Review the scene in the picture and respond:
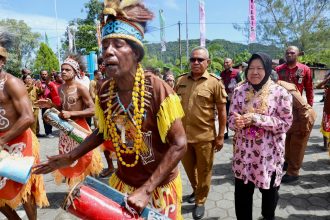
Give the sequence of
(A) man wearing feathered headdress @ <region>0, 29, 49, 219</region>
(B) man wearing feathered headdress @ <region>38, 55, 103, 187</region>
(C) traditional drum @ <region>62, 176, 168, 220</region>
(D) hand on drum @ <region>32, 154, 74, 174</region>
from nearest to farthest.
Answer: (C) traditional drum @ <region>62, 176, 168, 220</region> → (D) hand on drum @ <region>32, 154, 74, 174</region> → (A) man wearing feathered headdress @ <region>0, 29, 49, 219</region> → (B) man wearing feathered headdress @ <region>38, 55, 103, 187</region>

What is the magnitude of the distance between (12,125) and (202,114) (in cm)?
205

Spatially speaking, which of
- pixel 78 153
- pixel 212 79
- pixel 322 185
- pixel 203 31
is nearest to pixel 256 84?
pixel 212 79

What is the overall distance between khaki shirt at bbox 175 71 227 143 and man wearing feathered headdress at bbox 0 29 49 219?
1.75 metres

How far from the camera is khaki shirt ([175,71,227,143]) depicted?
3.52 meters

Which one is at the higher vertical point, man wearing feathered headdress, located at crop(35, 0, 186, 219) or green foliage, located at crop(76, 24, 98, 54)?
green foliage, located at crop(76, 24, 98, 54)

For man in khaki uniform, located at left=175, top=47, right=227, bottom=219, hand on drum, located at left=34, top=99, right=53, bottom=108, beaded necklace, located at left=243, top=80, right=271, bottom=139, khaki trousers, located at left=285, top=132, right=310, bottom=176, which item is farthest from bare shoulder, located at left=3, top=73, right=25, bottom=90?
khaki trousers, located at left=285, top=132, right=310, bottom=176

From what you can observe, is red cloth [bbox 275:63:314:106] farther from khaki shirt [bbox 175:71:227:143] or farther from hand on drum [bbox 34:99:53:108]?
hand on drum [bbox 34:99:53:108]

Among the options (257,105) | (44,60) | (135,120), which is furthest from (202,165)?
(44,60)

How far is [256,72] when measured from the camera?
2.81 meters

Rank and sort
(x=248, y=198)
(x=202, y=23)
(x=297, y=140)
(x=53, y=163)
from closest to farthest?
(x=53, y=163) < (x=248, y=198) < (x=297, y=140) < (x=202, y=23)

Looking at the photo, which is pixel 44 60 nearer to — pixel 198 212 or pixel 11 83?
pixel 11 83

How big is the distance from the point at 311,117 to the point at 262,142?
1.81m

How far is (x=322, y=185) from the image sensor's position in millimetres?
4398

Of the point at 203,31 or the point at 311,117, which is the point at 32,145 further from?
the point at 203,31
